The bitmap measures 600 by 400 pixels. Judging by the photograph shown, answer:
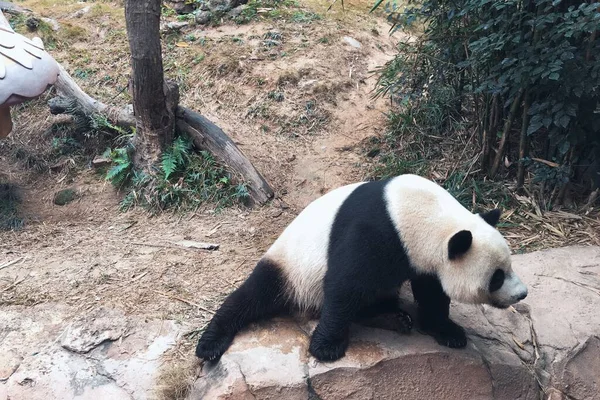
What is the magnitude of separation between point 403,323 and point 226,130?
13.9 feet

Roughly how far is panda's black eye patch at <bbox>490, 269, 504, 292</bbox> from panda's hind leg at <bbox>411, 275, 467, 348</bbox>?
0.32 m

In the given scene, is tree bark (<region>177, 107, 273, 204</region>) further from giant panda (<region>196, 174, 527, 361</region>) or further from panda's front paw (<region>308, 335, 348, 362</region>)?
panda's front paw (<region>308, 335, 348, 362</region>)

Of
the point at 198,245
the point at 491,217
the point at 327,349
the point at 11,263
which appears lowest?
the point at 11,263

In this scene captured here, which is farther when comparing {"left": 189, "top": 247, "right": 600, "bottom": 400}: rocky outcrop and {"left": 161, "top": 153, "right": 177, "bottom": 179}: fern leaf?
{"left": 161, "top": 153, "right": 177, "bottom": 179}: fern leaf

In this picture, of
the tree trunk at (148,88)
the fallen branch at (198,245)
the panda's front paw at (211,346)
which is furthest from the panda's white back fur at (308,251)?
the tree trunk at (148,88)

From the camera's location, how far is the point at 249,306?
11.8 ft

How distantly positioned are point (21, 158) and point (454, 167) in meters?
5.19

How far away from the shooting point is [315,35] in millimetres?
8695

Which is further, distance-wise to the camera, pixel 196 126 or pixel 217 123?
pixel 217 123

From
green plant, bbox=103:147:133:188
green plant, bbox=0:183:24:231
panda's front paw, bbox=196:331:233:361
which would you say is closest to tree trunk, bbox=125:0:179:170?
green plant, bbox=103:147:133:188

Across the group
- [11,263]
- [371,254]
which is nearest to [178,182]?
[11,263]

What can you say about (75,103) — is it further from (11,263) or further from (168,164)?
(11,263)

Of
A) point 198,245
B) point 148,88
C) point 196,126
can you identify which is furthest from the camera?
point 196,126

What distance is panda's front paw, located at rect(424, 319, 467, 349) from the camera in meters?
3.51
